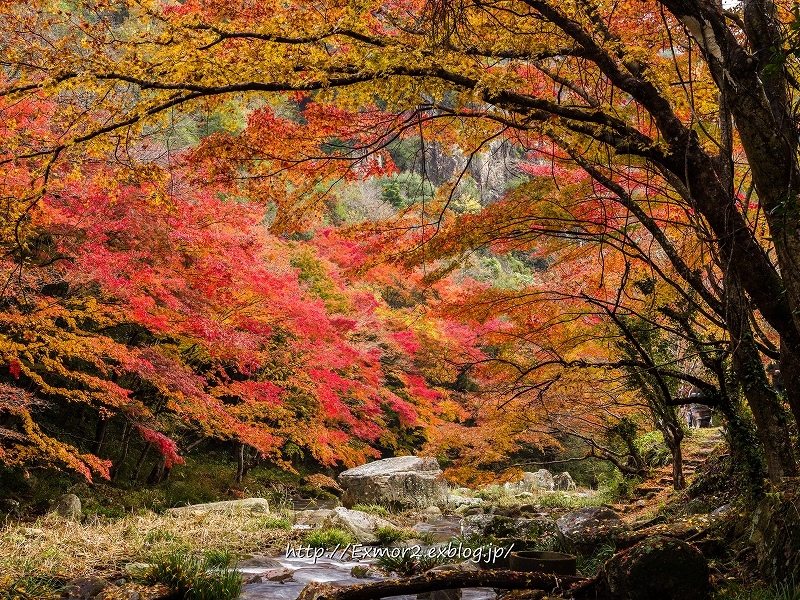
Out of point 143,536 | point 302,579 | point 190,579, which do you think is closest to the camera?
point 190,579

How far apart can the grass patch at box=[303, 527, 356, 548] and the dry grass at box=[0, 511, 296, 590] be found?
0.50 m

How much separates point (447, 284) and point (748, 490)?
14010 mm

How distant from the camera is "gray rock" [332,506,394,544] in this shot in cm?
850

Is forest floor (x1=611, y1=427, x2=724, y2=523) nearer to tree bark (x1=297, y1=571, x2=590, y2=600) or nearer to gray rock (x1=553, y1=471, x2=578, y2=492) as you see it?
tree bark (x1=297, y1=571, x2=590, y2=600)

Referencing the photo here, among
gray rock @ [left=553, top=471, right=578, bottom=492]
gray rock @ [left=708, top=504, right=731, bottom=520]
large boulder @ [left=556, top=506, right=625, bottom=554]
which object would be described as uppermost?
gray rock @ [left=708, top=504, right=731, bottom=520]

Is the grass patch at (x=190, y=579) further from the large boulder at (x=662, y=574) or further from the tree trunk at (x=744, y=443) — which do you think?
the tree trunk at (x=744, y=443)

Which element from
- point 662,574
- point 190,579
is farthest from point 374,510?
point 662,574

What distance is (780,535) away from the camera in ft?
11.0

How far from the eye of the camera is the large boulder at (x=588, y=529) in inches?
229

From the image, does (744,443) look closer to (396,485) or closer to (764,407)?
(764,407)

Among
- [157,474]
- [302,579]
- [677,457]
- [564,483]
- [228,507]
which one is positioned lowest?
[564,483]

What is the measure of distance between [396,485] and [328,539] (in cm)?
439

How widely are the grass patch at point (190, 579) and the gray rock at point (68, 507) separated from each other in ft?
11.9

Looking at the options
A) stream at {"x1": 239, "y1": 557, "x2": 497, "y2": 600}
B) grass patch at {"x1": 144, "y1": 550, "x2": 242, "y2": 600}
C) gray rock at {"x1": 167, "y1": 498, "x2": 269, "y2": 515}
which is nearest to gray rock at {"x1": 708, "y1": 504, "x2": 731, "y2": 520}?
stream at {"x1": 239, "y1": 557, "x2": 497, "y2": 600}
